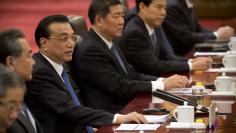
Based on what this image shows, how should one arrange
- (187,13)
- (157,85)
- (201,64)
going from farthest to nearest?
(187,13) → (201,64) → (157,85)

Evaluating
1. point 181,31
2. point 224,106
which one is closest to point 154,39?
point 181,31

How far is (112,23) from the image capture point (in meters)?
4.41

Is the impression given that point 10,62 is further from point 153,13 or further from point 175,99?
point 153,13

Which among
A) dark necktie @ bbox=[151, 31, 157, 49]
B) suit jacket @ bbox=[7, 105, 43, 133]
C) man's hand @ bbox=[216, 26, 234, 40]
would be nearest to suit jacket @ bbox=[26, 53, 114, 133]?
suit jacket @ bbox=[7, 105, 43, 133]

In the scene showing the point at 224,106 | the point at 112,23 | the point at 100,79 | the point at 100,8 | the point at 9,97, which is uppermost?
the point at 100,8

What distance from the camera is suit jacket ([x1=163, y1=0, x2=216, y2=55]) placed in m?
6.42

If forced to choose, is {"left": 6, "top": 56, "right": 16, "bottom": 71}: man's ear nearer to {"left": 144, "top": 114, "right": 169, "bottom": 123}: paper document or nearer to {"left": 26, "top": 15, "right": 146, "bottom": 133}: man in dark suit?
{"left": 26, "top": 15, "right": 146, "bottom": 133}: man in dark suit

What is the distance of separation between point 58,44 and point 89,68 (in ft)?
2.10

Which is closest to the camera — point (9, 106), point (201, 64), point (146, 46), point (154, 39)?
point (9, 106)

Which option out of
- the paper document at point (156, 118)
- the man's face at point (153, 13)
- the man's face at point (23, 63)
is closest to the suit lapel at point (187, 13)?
the man's face at point (153, 13)

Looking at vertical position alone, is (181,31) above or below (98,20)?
below

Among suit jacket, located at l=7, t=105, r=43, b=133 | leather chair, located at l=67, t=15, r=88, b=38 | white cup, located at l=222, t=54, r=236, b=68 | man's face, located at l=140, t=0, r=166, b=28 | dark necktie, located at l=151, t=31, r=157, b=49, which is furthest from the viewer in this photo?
dark necktie, located at l=151, t=31, r=157, b=49

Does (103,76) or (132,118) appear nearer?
(132,118)

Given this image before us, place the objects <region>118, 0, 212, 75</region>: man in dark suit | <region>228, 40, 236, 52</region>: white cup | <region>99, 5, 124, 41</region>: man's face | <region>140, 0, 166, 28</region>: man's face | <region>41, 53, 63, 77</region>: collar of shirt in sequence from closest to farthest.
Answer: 1. <region>41, 53, 63, 77</region>: collar of shirt
2. <region>99, 5, 124, 41</region>: man's face
3. <region>118, 0, 212, 75</region>: man in dark suit
4. <region>140, 0, 166, 28</region>: man's face
5. <region>228, 40, 236, 52</region>: white cup
